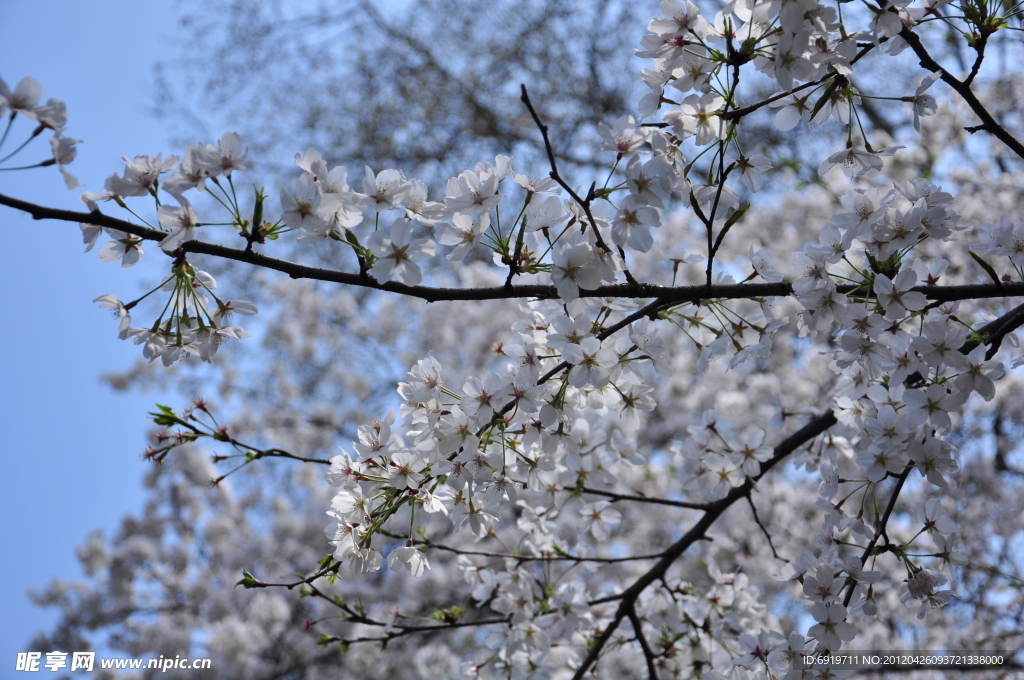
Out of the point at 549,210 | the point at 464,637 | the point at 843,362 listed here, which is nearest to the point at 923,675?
the point at 464,637

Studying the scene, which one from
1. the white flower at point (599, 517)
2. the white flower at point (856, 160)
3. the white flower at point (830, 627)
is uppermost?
the white flower at point (856, 160)

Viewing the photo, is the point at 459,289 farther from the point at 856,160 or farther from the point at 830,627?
the point at 830,627

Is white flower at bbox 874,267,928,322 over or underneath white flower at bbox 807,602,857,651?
over

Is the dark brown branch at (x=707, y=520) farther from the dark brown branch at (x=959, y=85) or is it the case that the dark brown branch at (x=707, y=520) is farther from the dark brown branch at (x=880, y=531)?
the dark brown branch at (x=959, y=85)

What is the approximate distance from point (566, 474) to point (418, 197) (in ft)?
3.39

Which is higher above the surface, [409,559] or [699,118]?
[699,118]

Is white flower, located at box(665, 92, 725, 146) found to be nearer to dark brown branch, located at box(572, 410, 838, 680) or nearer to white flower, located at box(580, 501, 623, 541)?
dark brown branch, located at box(572, 410, 838, 680)

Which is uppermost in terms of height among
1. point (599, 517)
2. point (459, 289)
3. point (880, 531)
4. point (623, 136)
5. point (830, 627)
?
point (623, 136)

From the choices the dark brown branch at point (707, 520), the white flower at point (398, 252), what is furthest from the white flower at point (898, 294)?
the white flower at point (398, 252)

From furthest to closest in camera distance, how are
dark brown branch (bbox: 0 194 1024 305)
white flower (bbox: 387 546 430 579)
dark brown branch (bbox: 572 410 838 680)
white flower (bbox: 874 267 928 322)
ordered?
dark brown branch (bbox: 572 410 838 680), white flower (bbox: 387 546 430 579), white flower (bbox: 874 267 928 322), dark brown branch (bbox: 0 194 1024 305)

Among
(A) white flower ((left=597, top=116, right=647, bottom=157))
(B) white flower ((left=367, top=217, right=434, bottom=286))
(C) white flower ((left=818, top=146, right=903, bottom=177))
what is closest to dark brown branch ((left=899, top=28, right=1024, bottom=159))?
(C) white flower ((left=818, top=146, right=903, bottom=177))

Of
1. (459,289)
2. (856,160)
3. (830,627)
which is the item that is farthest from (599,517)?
(856,160)

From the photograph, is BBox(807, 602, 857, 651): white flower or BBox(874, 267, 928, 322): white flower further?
BBox(807, 602, 857, 651): white flower

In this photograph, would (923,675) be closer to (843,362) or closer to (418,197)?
(843,362)
